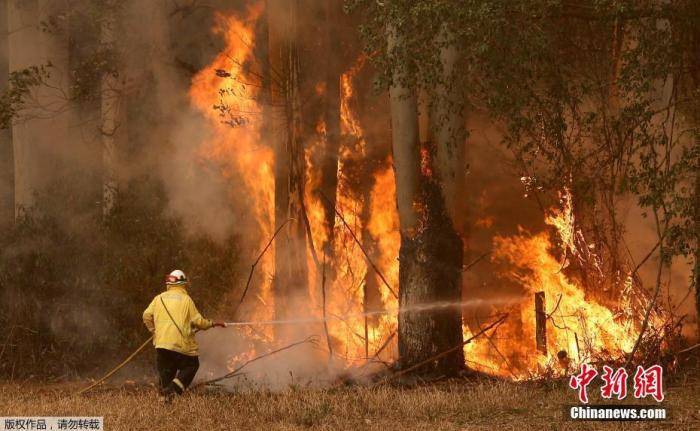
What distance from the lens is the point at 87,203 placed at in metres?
18.3

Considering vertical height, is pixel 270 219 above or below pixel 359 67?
below

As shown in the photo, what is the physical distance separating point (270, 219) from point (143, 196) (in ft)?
7.24

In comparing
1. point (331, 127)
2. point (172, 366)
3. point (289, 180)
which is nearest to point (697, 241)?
point (172, 366)

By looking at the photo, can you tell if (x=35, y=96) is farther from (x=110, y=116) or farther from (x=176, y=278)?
(x=176, y=278)

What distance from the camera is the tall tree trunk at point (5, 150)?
21.5m

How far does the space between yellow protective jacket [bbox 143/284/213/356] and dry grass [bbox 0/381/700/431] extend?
0.59 metres

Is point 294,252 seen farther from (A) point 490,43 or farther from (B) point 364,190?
(A) point 490,43

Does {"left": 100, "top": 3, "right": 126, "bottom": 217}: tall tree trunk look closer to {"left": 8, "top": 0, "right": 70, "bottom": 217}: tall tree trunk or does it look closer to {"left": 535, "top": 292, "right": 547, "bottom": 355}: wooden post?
{"left": 8, "top": 0, "right": 70, "bottom": 217}: tall tree trunk

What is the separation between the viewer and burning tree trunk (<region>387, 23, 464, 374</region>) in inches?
492

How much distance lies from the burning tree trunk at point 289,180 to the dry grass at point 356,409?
458cm

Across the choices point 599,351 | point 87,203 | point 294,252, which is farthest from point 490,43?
point 87,203

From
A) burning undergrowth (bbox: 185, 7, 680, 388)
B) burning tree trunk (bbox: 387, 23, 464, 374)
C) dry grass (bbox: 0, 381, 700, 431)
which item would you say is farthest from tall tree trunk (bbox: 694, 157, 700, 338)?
burning tree trunk (bbox: 387, 23, 464, 374)

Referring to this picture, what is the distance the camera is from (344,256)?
54.9 ft

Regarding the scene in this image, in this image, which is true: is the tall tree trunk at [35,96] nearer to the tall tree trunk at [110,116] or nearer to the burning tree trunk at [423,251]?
the tall tree trunk at [110,116]
